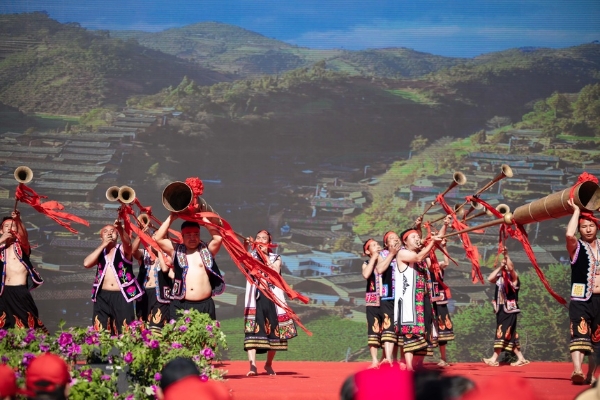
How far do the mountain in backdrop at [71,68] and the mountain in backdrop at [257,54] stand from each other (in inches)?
11.1

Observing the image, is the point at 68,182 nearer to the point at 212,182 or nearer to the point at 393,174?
the point at 212,182

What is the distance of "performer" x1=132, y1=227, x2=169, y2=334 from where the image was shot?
866cm

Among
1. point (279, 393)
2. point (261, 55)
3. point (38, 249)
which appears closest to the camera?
point (279, 393)

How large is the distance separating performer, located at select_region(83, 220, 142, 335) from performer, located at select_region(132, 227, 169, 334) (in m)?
0.17

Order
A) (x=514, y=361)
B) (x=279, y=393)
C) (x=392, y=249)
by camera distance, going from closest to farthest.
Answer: (x=279, y=393), (x=392, y=249), (x=514, y=361)

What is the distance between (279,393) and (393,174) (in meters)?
7.45

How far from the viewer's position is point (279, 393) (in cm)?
639

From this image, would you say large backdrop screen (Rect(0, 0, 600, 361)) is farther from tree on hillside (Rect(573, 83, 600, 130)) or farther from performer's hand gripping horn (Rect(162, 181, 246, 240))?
performer's hand gripping horn (Rect(162, 181, 246, 240))

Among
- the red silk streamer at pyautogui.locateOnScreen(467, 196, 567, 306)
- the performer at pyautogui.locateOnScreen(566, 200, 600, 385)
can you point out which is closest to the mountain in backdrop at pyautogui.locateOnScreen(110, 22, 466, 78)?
the red silk streamer at pyautogui.locateOnScreen(467, 196, 567, 306)

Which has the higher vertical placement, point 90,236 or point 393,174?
point 393,174

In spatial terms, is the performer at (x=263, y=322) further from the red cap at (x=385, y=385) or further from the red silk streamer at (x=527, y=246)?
the red cap at (x=385, y=385)

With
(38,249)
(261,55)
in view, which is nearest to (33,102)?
(38,249)

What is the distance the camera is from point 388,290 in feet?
27.8

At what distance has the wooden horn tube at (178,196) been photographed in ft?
22.4
